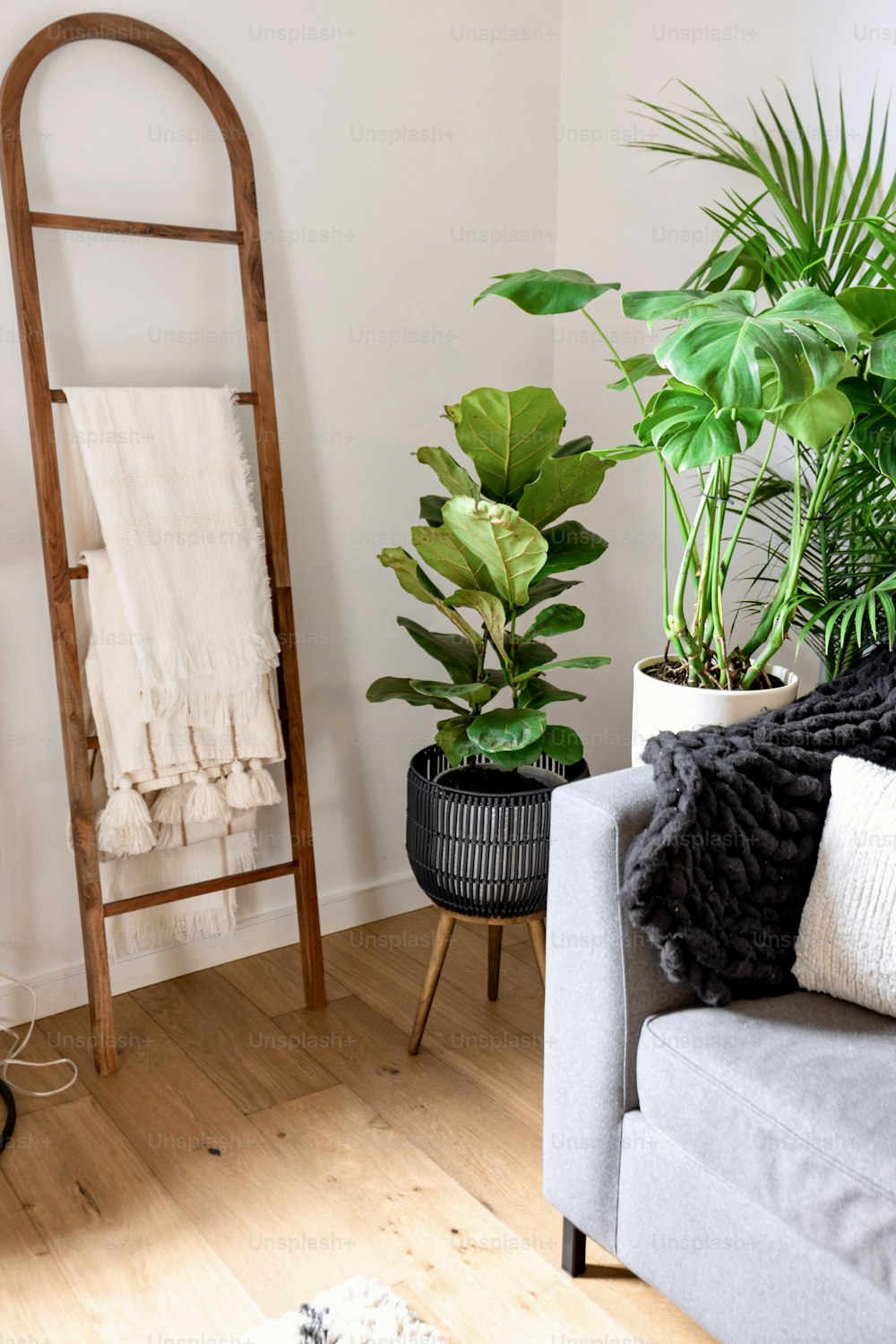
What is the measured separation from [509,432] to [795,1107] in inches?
45.8

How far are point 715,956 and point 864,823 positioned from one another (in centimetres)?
26

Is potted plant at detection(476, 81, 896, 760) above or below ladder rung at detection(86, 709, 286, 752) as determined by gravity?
above

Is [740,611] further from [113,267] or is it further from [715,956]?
[113,267]

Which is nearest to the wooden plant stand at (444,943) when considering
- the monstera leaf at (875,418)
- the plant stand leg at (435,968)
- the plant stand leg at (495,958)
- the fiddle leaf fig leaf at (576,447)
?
the plant stand leg at (435,968)

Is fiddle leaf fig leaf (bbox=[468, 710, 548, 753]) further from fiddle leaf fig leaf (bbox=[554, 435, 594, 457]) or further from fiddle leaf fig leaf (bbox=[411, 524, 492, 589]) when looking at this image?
fiddle leaf fig leaf (bbox=[554, 435, 594, 457])

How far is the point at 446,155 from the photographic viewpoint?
95.7 inches

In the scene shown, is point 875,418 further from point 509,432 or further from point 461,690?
point 461,690

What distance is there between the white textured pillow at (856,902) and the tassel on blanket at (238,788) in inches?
43.5

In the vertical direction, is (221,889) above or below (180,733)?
below

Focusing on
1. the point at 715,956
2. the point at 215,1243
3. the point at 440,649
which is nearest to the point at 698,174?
the point at 440,649

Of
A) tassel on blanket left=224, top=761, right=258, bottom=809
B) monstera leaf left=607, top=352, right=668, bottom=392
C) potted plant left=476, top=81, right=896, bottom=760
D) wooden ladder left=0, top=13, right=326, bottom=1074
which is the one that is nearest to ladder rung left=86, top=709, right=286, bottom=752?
wooden ladder left=0, top=13, right=326, bottom=1074

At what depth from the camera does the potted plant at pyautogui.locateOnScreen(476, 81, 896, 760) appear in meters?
1.37

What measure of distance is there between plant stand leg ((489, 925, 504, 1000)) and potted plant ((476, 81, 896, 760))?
54cm

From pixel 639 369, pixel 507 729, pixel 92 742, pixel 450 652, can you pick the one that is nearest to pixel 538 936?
pixel 507 729
